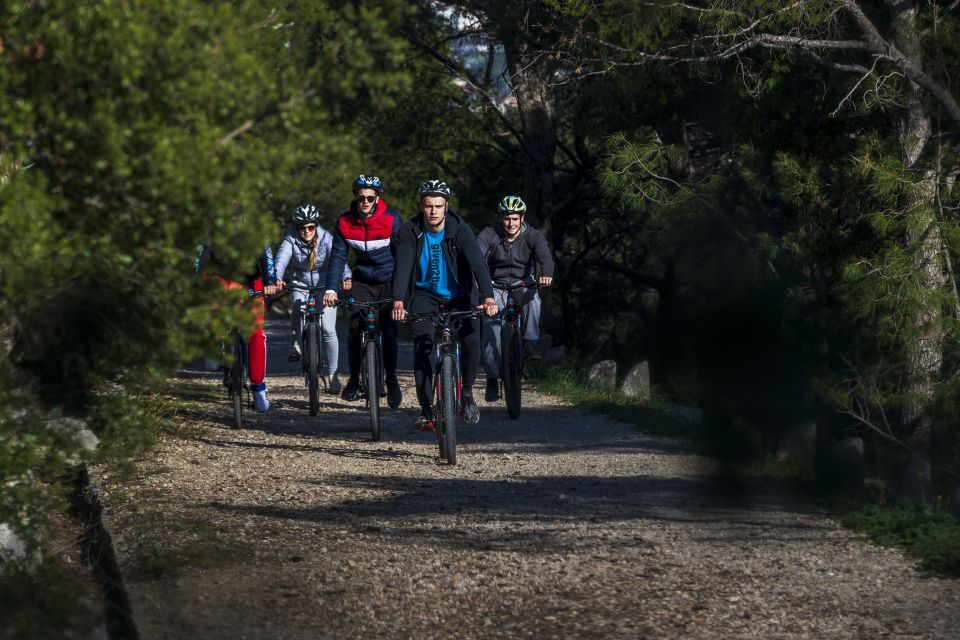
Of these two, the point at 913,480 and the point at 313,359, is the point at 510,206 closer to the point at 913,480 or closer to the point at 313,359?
the point at 313,359

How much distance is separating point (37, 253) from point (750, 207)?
25.4ft

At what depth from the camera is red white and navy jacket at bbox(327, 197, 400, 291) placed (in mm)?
11164

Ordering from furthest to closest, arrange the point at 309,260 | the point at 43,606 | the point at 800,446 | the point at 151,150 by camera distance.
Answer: the point at 309,260 < the point at 800,446 < the point at 43,606 < the point at 151,150

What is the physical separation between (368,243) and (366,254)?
0.09 m

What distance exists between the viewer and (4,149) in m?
5.01

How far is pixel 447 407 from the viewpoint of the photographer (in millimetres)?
9258

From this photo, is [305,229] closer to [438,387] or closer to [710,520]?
[438,387]

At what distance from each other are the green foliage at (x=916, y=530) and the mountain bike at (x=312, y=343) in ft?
18.3

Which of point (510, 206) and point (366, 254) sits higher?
point (510, 206)

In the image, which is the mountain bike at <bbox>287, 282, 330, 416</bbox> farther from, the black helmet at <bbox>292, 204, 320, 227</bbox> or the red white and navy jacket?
the red white and navy jacket

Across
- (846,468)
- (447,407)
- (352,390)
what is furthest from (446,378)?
(846,468)

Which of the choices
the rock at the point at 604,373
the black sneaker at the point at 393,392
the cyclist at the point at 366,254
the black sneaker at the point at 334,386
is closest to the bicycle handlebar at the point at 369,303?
the cyclist at the point at 366,254

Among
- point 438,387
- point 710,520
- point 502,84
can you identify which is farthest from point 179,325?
point 502,84

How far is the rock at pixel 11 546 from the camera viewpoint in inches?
223
